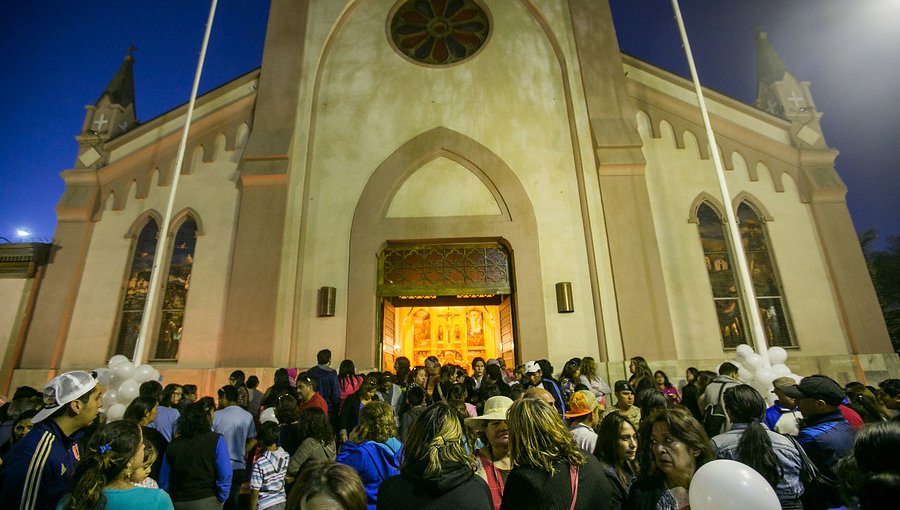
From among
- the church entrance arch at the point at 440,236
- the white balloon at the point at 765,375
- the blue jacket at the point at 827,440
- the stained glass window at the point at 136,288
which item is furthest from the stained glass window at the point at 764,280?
the stained glass window at the point at 136,288

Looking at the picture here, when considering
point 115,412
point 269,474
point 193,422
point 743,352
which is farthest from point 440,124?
point 269,474

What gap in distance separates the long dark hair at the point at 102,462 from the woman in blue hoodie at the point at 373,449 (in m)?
1.32

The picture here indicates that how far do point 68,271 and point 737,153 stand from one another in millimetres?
16059

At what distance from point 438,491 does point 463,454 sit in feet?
0.64

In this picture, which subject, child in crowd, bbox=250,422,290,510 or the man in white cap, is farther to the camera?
child in crowd, bbox=250,422,290,510

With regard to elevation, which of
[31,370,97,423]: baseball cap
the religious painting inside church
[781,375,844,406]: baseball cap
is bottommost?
[781,375,844,406]: baseball cap

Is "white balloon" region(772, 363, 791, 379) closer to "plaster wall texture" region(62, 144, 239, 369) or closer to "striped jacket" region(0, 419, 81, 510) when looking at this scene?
"striped jacket" region(0, 419, 81, 510)

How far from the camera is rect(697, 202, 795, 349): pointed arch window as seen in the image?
1006cm

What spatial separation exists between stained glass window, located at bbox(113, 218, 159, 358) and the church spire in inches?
624

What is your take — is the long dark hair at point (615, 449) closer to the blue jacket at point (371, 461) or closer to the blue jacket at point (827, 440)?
the blue jacket at point (827, 440)

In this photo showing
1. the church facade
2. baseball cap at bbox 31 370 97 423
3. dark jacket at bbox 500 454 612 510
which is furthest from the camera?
the church facade

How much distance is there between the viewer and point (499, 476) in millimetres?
2756

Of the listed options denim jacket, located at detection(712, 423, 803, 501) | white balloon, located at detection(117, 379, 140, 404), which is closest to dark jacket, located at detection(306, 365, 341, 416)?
white balloon, located at detection(117, 379, 140, 404)

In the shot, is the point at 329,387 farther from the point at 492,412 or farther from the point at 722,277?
the point at 722,277
